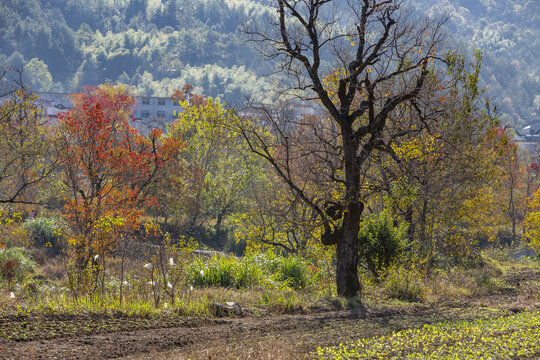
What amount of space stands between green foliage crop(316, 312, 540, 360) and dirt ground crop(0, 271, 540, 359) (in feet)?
1.36

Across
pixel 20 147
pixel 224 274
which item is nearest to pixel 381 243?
pixel 224 274

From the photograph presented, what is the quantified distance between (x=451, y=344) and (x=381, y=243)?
22.4 ft

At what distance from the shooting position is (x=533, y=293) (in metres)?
14.6

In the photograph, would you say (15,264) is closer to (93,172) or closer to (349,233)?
(93,172)

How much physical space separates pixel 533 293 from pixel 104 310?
12200mm

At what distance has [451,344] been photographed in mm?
7512

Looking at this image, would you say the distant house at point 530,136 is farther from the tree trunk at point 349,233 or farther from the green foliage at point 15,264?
the tree trunk at point 349,233

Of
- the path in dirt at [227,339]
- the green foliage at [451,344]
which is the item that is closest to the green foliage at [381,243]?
the path in dirt at [227,339]

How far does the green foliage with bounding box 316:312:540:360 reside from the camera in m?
6.79

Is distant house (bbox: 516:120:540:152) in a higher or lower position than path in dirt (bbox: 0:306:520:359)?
higher

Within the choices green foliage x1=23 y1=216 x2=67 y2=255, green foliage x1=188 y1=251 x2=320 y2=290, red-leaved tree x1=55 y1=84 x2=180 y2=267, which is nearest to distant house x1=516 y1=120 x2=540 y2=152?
green foliage x1=23 y1=216 x2=67 y2=255

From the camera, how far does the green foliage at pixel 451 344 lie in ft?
22.3

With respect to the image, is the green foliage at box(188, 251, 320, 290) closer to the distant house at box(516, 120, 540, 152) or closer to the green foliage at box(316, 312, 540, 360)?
the green foliage at box(316, 312, 540, 360)

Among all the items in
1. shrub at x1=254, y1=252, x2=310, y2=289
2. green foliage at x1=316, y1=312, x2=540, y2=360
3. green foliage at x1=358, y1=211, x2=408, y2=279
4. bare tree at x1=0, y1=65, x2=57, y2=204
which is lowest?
green foliage at x1=316, y1=312, x2=540, y2=360
